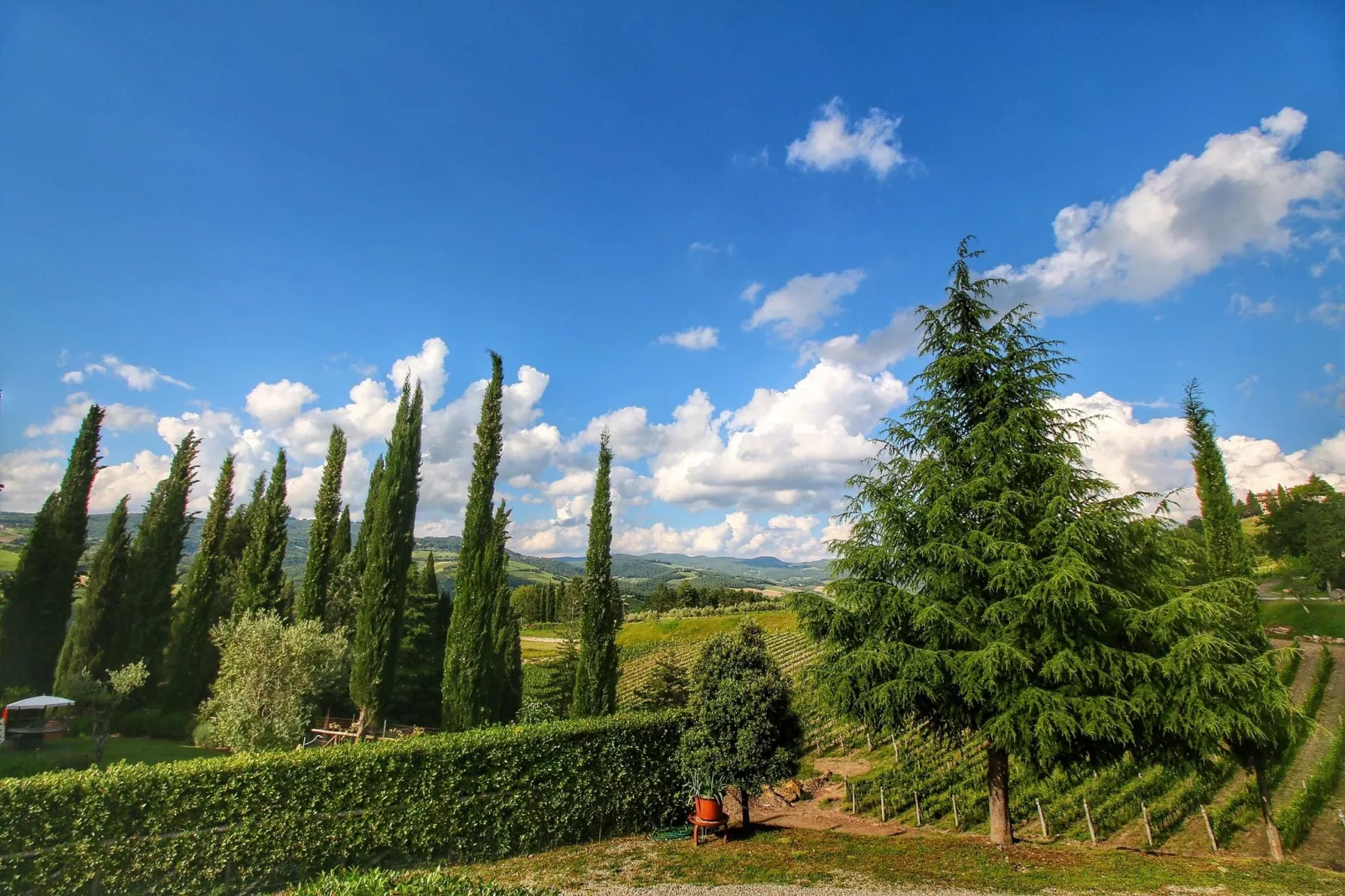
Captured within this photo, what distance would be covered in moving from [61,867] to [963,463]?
16821 millimetres

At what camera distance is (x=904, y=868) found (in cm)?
1020

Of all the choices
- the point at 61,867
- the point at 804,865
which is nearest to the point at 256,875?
the point at 61,867

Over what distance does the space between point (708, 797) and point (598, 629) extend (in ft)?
26.0

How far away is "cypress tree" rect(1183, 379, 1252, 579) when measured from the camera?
664 inches

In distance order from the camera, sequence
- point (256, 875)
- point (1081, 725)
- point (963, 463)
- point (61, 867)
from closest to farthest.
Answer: point (61, 867) < point (256, 875) < point (1081, 725) < point (963, 463)

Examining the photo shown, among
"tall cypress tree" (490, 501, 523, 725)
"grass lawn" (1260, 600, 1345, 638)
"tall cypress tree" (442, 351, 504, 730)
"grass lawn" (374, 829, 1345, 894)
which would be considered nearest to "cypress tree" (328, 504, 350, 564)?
"tall cypress tree" (490, 501, 523, 725)

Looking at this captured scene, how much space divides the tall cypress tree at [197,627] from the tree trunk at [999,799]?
96.9ft

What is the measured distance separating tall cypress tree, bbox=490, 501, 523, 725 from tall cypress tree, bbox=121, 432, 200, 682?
601 inches

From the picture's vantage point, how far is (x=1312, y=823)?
1479 cm

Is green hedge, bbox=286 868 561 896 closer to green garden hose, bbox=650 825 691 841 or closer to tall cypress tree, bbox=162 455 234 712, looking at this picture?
green garden hose, bbox=650 825 691 841

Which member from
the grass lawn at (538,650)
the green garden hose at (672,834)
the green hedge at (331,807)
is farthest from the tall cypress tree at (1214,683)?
the grass lawn at (538,650)

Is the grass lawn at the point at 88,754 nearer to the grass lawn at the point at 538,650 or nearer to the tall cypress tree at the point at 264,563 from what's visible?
the tall cypress tree at the point at 264,563

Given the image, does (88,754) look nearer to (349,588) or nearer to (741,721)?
(349,588)

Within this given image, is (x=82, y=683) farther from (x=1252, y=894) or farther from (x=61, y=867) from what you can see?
(x=1252, y=894)
